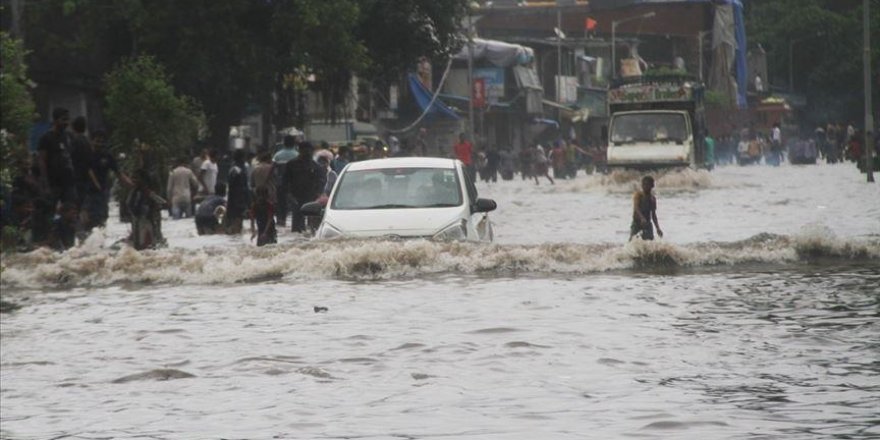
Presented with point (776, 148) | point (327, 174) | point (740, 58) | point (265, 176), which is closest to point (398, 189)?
point (327, 174)

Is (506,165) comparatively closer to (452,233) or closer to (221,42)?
(221,42)

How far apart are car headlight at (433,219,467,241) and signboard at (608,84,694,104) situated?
3100cm

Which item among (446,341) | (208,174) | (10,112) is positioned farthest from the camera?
(208,174)

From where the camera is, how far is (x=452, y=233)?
60.3 ft

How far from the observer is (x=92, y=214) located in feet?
81.2

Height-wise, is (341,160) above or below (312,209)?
above

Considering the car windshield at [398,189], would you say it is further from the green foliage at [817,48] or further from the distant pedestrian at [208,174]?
the green foliage at [817,48]

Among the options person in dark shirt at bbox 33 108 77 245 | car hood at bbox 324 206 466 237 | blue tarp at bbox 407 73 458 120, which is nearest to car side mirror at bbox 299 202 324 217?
car hood at bbox 324 206 466 237

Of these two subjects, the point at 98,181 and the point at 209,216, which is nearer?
the point at 98,181

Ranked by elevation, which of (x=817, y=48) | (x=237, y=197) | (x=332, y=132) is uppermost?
(x=817, y=48)

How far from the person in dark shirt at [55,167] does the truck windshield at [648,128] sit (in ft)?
91.4

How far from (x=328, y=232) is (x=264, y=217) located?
5318 millimetres

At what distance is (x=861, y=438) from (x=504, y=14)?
94209mm

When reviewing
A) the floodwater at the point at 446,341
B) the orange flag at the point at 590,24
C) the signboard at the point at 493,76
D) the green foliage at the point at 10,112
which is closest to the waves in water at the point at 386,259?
the floodwater at the point at 446,341
